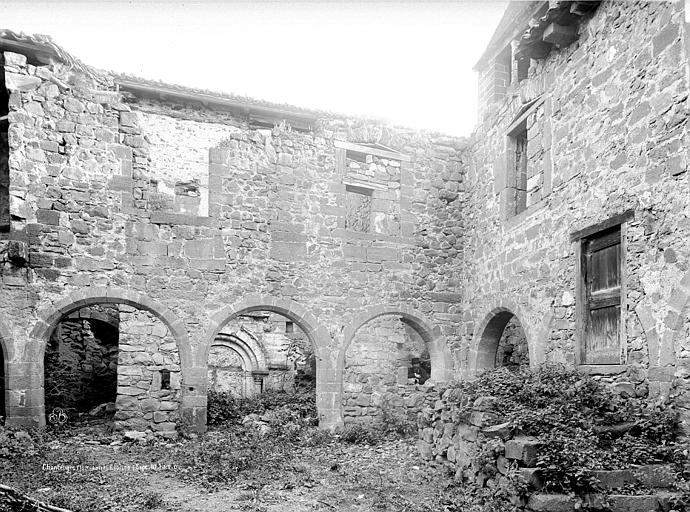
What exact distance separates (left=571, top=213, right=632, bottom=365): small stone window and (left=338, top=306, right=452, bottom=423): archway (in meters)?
3.89

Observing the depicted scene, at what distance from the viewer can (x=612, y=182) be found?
21.7ft

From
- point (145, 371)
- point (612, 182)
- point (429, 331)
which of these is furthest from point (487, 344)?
point (145, 371)

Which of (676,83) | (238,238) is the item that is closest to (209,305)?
(238,238)

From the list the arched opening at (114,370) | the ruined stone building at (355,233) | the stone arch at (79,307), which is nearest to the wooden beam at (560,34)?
the ruined stone building at (355,233)

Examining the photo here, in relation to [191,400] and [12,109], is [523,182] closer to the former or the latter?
[191,400]

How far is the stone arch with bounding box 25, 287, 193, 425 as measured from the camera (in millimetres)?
8434

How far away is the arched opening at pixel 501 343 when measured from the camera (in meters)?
9.87

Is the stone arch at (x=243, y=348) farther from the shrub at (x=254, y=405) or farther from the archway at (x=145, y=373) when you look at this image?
the archway at (x=145, y=373)

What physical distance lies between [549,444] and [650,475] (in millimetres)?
863

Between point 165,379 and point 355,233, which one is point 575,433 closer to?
point 355,233

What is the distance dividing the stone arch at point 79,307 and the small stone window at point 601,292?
5.99m

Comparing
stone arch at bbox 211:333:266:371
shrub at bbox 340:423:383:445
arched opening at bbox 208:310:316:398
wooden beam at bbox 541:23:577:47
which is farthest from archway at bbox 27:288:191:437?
wooden beam at bbox 541:23:577:47

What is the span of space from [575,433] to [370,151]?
22.5 feet

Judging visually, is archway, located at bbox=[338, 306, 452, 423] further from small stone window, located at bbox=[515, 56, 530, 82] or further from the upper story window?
small stone window, located at bbox=[515, 56, 530, 82]
